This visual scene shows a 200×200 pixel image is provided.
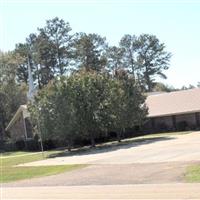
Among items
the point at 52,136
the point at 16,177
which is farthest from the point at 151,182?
the point at 52,136

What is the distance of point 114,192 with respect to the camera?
57.6 ft

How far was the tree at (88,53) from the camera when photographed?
98188 millimetres

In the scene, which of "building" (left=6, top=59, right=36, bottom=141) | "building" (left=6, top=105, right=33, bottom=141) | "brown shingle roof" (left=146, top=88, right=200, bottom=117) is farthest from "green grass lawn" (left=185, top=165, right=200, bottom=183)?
"building" (left=6, top=105, right=33, bottom=141)

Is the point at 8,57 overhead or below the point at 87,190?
overhead

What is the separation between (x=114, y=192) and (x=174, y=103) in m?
47.1

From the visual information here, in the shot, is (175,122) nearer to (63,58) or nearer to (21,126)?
(21,126)

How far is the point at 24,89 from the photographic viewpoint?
80.8 metres

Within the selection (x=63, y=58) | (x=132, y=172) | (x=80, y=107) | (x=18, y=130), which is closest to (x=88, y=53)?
(x=63, y=58)

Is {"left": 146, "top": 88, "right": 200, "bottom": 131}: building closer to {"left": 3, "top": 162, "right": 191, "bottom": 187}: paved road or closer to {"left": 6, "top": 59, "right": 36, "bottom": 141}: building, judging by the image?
{"left": 6, "top": 59, "right": 36, "bottom": 141}: building

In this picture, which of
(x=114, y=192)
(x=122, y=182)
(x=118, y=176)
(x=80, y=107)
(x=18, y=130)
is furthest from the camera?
(x=18, y=130)

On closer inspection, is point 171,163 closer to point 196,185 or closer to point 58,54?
point 196,185

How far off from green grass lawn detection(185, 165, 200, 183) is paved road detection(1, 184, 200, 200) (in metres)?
1.32

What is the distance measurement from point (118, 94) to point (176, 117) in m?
12.9

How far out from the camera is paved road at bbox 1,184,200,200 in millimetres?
15531
